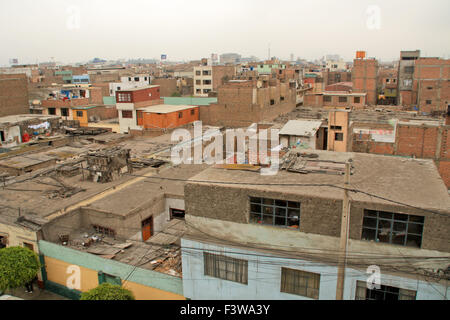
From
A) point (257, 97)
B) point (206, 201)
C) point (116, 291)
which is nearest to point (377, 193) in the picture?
point (206, 201)

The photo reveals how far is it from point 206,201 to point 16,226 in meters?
9.02

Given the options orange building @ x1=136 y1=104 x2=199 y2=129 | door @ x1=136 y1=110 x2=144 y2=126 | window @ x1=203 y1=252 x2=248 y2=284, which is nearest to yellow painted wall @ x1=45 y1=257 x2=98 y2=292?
window @ x1=203 y1=252 x2=248 y2=284

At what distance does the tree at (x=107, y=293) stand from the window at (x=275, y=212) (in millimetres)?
5323

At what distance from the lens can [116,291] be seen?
12219mm

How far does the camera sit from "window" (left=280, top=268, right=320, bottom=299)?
10141 mm

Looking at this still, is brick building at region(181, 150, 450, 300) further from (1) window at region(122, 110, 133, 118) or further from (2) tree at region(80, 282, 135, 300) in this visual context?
(1) window at region(122, 110, 133, 118)

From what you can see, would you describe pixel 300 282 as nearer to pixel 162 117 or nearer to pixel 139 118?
pixel 162 117

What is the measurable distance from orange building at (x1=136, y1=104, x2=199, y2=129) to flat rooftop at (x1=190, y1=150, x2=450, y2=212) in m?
22.8

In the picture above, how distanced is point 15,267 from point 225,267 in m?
8.21

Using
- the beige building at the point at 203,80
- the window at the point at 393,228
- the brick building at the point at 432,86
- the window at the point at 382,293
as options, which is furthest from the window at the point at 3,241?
the beige building at the point at 203,80

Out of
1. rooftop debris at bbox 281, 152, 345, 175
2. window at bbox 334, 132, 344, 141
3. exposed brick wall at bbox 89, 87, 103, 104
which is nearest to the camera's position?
rooftop debris at bbox 281, 152, 345, 175

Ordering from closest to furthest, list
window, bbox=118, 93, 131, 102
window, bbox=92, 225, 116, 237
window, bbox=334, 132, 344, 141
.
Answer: window, bbox=92, 225, 116, 237 < window, bbox=334, 132, 344, 141 < window, bbox=118, 93, 131, 102

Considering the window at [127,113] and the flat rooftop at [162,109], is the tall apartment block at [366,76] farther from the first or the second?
the window at [127,113]

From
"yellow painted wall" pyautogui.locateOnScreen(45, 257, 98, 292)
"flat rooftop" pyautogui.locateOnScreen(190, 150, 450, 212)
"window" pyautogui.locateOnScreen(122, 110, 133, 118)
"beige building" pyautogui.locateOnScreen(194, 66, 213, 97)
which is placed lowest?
"yellow painted wall" pyautogui.locateOnScreen(45, 257, 98, 292)
